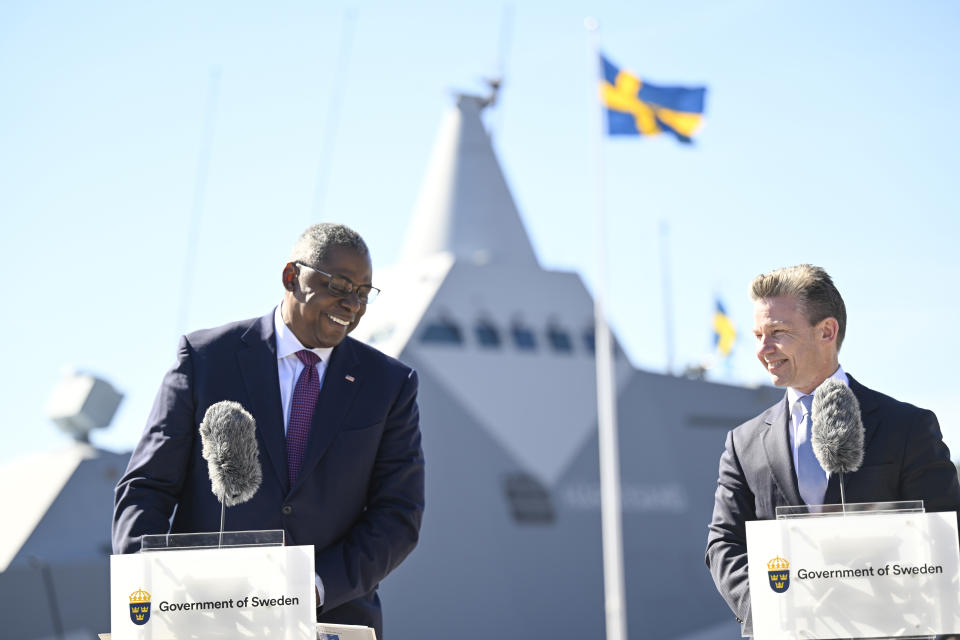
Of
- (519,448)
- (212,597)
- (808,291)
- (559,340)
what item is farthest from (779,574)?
(559,340)

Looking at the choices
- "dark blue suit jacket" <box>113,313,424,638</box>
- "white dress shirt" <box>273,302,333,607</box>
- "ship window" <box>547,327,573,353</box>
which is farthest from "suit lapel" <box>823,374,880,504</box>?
"ship window" <box>547,327,573,353</box>

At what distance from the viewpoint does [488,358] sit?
12836 mm

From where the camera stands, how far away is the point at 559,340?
1367 cm

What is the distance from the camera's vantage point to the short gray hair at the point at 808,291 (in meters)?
2.68

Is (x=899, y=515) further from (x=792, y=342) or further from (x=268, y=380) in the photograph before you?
(x=268, y=380)

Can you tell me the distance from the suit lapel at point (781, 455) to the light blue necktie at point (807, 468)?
2cm

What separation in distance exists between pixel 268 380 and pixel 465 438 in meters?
9.45

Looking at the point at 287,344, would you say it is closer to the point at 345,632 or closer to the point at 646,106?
the point at 345,632

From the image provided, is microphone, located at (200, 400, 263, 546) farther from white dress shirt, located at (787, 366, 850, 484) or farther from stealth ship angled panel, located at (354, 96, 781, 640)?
stealth ship angled panel, located at (354, 96, 781, 640)

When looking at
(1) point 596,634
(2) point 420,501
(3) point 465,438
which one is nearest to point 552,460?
(3) point 465,438

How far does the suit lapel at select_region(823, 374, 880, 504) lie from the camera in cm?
257

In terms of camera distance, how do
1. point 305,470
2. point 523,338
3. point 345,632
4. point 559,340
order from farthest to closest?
point 559,340, point 523,338, point 305,470, point 345,632

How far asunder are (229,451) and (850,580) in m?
1.39

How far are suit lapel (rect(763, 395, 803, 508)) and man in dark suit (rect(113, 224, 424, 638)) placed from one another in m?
1.04
